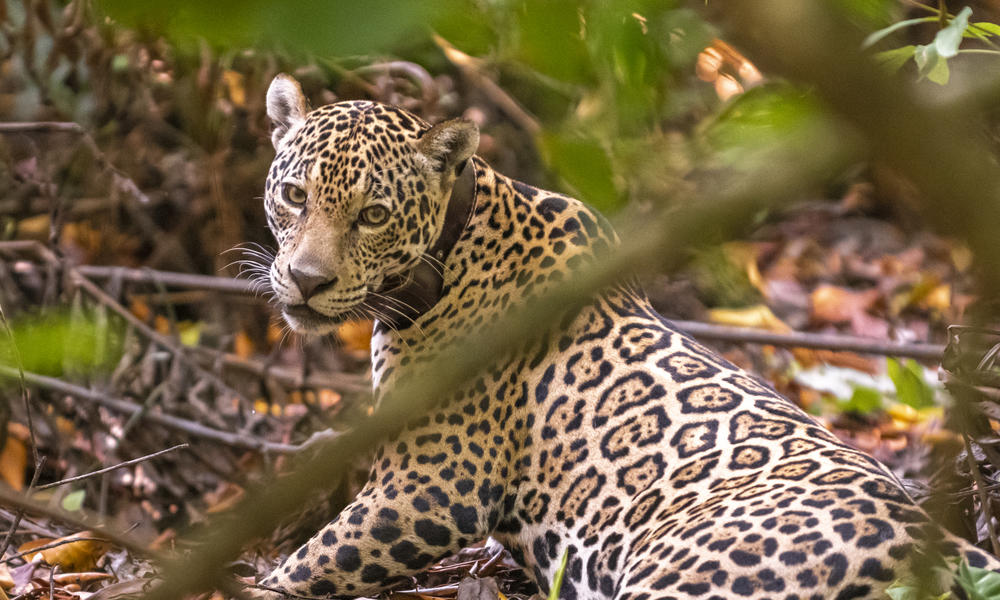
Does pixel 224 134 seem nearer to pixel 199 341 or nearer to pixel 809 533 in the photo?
pixel 199 341

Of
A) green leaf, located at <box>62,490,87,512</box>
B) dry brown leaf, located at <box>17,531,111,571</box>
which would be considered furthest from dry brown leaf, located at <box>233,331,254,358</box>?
dry brown leaf, located at <box>17,531,111,571</box>

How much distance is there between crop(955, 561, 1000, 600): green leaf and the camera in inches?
119

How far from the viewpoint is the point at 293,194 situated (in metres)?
4.64

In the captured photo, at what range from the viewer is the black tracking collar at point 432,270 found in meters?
4.79

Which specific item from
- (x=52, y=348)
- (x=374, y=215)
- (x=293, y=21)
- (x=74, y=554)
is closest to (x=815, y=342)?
(x=374, y=215)

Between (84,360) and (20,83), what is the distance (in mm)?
5401

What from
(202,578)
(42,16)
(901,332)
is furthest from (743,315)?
(202,578)

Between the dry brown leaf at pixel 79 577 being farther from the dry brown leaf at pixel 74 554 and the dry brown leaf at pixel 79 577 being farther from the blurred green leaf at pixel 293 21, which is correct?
the blurred green leaf at pixel 293 21

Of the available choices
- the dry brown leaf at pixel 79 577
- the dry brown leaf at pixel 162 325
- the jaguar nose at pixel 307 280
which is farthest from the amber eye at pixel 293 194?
the dry brown leaf at pixel 162 325

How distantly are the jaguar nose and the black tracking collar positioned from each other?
408 millimetres

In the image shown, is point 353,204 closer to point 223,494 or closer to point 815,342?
point 223,494

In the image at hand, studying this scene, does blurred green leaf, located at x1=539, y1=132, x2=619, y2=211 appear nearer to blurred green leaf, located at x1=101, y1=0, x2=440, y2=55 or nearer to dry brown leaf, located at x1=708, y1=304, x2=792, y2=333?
blurred green leaf, located at x1=101, y1=0, x2=440, y2=55

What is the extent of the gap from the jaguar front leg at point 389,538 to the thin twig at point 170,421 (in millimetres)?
1912

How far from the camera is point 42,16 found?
195 inches
